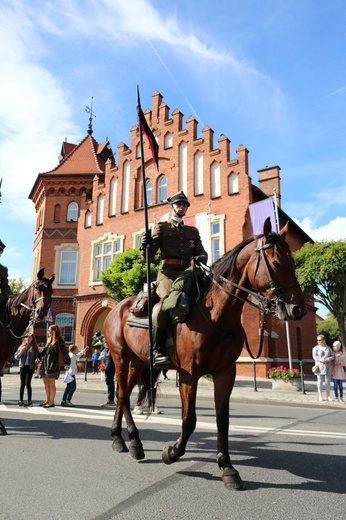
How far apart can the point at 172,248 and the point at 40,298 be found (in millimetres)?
3237

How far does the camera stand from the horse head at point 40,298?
725cm

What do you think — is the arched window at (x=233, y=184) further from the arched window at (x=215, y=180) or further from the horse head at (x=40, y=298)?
the horse head at (x=40, y=298)

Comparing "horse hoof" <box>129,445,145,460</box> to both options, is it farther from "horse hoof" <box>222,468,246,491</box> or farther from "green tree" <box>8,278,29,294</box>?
"green tree" <box>8,278,29,294</box>

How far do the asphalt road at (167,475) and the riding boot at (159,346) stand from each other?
1.20 metres

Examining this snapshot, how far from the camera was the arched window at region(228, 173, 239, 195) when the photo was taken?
83.3 ft

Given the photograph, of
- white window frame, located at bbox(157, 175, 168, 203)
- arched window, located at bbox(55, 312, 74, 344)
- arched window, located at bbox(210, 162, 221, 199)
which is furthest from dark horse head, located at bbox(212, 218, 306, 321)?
arched window, located at bbox(55, 312, 74, 344)

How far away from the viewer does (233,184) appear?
25.6 m

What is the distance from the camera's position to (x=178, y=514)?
3.29 meters

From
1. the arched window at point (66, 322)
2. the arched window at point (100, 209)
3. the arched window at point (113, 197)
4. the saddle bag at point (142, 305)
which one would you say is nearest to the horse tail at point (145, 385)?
the saddle bag at point (142, 305)

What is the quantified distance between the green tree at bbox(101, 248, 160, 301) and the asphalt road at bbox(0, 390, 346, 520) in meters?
14.3

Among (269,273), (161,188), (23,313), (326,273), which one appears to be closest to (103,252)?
(161,188)

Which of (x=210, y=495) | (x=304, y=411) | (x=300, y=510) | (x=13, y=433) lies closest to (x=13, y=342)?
(x=13, y=433)

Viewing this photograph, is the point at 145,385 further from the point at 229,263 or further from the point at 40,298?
the point at 229,263

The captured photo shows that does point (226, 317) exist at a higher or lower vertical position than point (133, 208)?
lower
